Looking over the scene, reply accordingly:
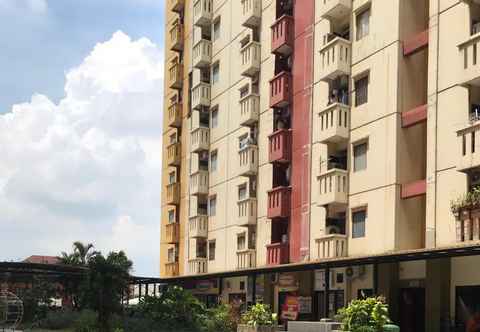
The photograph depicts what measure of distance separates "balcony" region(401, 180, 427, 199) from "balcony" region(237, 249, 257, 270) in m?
12.4

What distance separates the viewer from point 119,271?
32.7 meters

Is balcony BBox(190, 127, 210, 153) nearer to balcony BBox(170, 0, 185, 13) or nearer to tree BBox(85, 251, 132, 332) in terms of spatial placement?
balcony BBox(170, 0, 185, 13)

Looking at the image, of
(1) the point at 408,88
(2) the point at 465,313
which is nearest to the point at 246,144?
(1) the point at 408,88

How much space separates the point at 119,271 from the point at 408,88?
615 inches

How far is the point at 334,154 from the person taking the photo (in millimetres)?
29656

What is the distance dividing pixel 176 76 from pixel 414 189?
27134 mm

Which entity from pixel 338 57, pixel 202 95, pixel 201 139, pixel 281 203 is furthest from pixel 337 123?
pixel 202 95

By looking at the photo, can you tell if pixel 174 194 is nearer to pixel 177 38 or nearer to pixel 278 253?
pixel 177 38

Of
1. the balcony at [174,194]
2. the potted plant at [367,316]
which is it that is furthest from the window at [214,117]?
the potted plant at [367,316]

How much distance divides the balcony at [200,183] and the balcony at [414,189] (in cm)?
1896

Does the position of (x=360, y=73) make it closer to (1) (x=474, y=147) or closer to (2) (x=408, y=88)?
(2) (x=408, y=88)

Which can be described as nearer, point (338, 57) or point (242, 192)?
point (338, 57)

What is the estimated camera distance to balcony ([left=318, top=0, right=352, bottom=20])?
29016 millimetres

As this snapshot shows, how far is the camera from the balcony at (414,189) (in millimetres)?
24219
